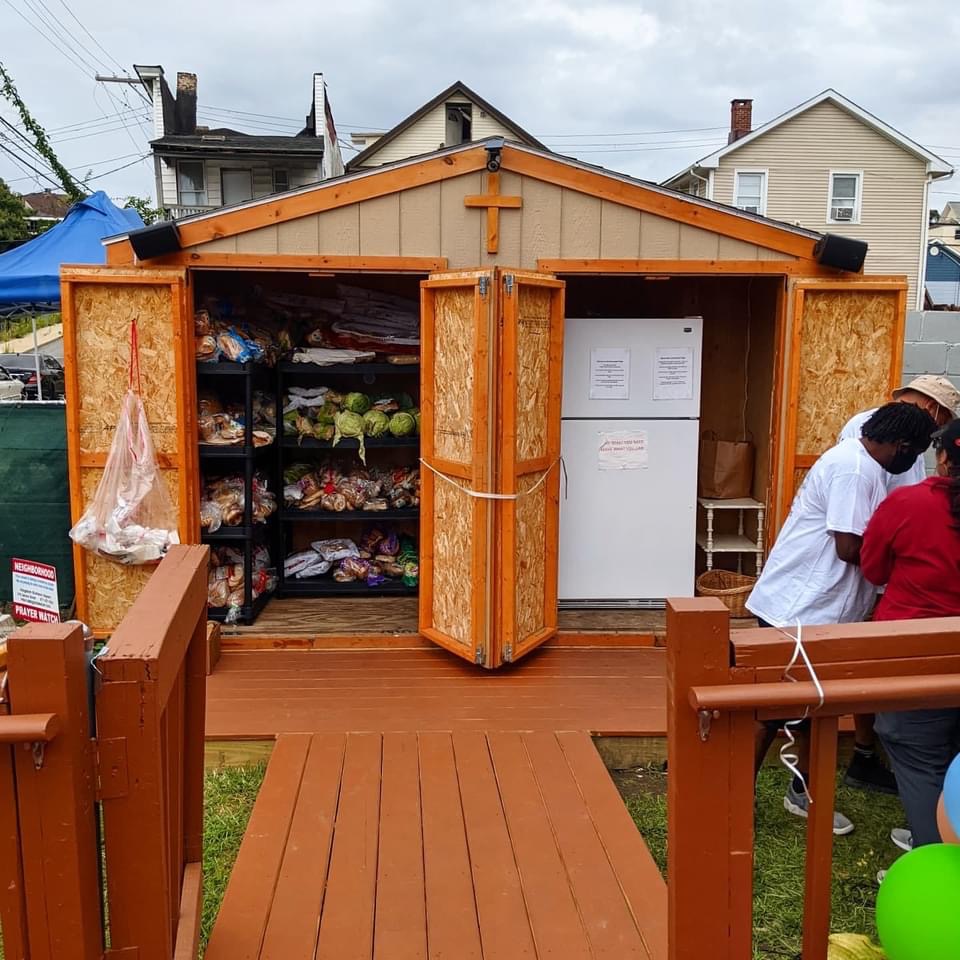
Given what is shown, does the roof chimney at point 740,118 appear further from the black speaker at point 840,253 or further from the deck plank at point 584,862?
the deck plank at point 584,862

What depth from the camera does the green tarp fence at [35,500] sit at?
6008mm

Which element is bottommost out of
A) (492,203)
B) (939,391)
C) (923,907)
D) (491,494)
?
(923,907)

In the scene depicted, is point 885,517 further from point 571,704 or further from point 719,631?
point 571,704

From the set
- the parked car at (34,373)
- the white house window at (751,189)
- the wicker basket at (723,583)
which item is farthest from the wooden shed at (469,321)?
the white house window at (751,189)

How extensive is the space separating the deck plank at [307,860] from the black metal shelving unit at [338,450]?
7.06ft

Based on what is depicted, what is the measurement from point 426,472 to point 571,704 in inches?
63.0

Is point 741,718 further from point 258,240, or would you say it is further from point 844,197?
point 844,197

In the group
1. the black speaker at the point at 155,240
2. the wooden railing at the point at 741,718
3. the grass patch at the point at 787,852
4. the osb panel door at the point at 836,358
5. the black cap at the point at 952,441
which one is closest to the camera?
the wooden railing at the point at 741,718

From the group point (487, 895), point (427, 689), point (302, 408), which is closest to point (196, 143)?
point (302, 408)

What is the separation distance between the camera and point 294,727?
4.47m

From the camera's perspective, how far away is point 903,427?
3.38 metres

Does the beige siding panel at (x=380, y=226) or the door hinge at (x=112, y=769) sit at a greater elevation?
the beige siding panel at (x=380, y=226)

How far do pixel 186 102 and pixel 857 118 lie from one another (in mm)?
19750

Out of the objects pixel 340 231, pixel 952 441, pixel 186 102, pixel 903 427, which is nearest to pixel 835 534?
pixel 903 427
